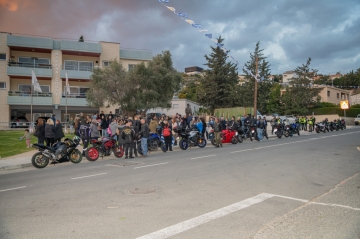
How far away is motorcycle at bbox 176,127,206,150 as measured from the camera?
1859cm

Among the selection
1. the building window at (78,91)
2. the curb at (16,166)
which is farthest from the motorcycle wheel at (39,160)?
the building window at (78,91)

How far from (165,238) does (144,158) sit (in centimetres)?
976

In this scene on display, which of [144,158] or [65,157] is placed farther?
[144,158]

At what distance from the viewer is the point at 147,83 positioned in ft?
97.0

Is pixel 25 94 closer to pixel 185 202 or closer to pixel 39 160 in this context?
pixel 39 160

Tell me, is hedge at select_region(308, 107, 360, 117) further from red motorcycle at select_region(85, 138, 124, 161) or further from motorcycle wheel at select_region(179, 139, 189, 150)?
red motorcycle at select_region(85, 138, 124, 161)

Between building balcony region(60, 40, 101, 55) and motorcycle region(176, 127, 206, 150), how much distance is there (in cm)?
2345

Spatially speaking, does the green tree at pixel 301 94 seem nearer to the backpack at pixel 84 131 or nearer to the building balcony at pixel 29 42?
the building balcony at pixel 29 42

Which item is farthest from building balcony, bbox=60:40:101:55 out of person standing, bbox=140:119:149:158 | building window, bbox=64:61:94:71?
person standing, bbox=140:119:149:158

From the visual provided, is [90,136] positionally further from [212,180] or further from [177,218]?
[177,218]

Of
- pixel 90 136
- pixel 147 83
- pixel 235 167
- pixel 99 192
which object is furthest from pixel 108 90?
pixel 99 192

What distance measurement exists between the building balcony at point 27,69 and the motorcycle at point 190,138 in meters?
24.5

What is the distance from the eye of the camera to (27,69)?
3656 cm

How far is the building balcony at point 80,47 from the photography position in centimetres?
3779
